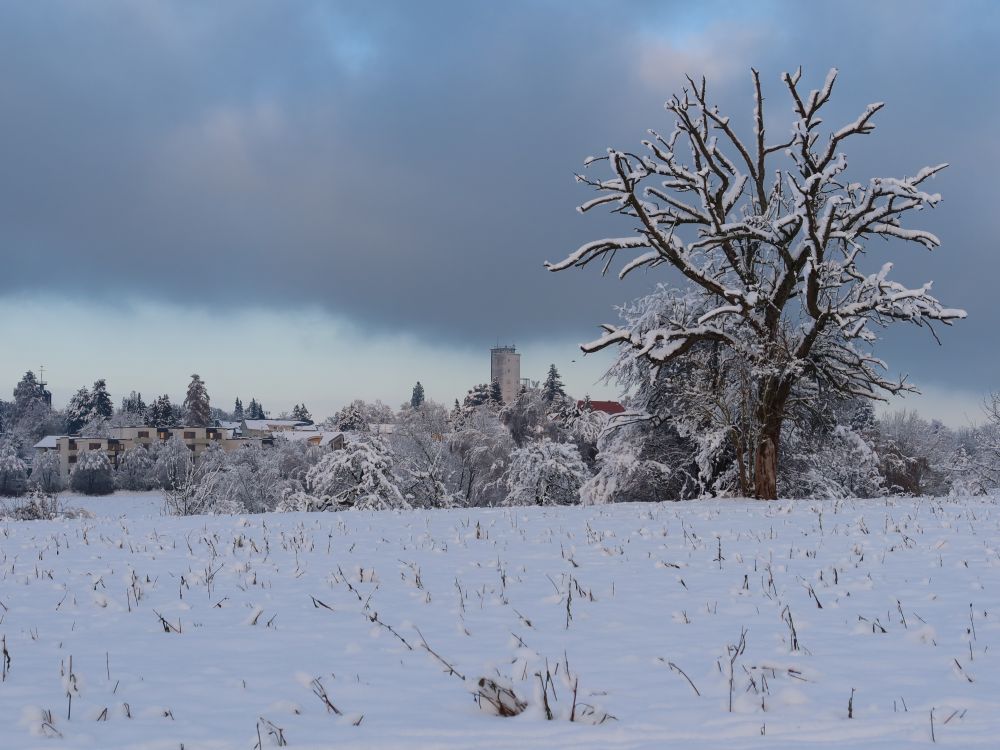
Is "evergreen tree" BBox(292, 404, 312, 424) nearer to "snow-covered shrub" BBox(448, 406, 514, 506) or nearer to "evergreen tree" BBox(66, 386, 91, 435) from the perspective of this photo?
"evergreen tree" BBox(66, 386, 91, 435)

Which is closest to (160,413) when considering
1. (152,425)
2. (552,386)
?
(152,425)

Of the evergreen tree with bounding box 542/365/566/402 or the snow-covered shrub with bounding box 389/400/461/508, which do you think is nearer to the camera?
the snow-covered shrub with bounding box 389/400/461/508

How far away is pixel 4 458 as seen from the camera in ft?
242

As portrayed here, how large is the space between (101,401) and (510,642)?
12854 centimetres

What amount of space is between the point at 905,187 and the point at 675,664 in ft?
52.1

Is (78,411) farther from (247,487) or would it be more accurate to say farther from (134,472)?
(247,487)

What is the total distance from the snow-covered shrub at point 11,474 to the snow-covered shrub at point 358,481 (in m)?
56.9

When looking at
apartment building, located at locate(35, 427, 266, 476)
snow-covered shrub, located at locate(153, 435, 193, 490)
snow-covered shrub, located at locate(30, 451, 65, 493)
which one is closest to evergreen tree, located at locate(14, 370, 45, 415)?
apartment building, located at locate(35, 427, 266, 476)

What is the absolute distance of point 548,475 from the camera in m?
34.2

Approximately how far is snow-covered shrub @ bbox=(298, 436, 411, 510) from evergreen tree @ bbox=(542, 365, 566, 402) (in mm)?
68121

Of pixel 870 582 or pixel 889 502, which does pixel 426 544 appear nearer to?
pixel 870 582

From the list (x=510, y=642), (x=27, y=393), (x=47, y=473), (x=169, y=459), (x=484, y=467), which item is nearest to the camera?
(x=510, y=642)

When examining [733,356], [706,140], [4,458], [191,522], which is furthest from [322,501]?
[4,458]

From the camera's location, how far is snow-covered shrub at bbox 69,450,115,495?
250 feet
